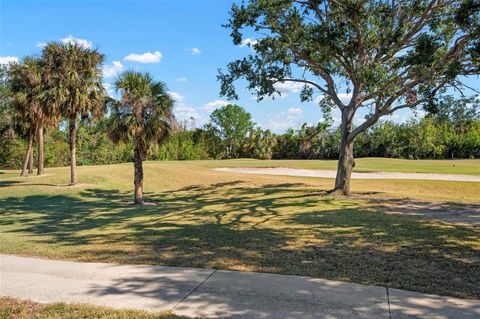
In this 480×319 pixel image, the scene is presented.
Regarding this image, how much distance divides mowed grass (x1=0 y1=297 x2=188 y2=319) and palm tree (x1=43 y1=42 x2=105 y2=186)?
15.4 m

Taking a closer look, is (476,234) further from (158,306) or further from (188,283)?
(158,306)

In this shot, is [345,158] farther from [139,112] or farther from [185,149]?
[185,149]

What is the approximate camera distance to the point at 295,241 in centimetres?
748

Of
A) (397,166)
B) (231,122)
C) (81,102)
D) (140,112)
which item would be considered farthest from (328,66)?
(231,122)

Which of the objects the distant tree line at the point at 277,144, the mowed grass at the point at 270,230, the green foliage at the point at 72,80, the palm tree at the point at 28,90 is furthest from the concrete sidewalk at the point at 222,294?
the distant tree line at the point at 277,144

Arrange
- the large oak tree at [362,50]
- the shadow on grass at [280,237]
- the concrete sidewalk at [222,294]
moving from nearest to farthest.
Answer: the concrete sidewalk at [222,294], the shadow on grass at [280,237], the large oak tree at [362,50]

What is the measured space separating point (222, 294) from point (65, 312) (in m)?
1.71

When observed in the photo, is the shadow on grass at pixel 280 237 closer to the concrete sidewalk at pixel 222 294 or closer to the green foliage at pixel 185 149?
the concrete sidewalk at pixel 222 294

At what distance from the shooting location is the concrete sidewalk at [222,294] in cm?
406

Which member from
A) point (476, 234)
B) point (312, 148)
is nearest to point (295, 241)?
point (476, 234)

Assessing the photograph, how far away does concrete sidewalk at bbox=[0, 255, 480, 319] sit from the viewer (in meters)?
4.06

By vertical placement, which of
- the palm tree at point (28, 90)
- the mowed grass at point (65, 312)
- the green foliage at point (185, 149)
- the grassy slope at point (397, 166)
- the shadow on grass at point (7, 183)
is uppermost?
the palm tree at point (28, 90)

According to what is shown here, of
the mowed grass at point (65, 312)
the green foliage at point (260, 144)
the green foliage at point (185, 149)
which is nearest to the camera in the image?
the mowed grass at point (65, 312)

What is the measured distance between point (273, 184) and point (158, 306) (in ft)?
48.3
